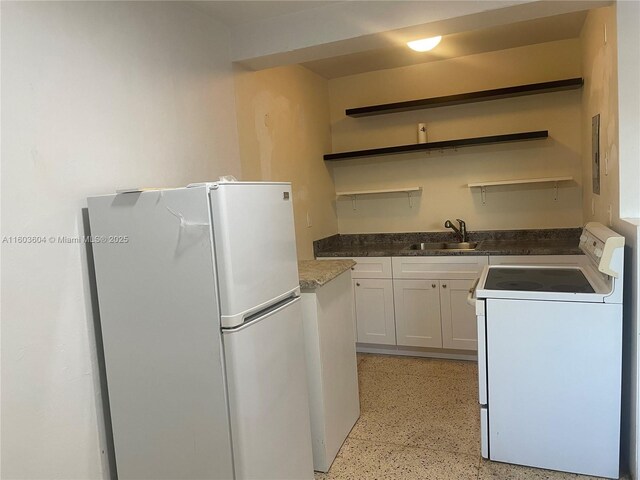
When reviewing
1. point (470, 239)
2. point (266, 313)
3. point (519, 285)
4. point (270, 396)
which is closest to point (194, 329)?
point (266, 313)

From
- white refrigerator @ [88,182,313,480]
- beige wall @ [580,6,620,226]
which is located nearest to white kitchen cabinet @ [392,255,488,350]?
beige wall @ [580,6,620,226]

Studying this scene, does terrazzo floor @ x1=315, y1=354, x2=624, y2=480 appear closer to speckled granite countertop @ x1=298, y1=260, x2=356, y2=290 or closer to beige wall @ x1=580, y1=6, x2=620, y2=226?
speckled granite countertop @ x1=298, y1=260, x2=356, y2=290

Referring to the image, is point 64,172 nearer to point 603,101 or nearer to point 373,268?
point 373,268

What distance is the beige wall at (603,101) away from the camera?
2.19m

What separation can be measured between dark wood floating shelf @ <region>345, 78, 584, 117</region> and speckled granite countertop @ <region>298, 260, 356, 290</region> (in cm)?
184

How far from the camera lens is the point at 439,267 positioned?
3.51 meters

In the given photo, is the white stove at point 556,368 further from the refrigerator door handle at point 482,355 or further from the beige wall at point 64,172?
the beige wall at point 64,172

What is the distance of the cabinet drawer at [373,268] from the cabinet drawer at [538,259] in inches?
30.9

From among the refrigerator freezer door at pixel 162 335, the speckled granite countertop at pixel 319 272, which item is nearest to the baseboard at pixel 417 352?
the speckled granite countertop at pixel 319 272

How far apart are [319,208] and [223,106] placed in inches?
59.7

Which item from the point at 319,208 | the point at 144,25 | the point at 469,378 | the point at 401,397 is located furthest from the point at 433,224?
the point at 144,25

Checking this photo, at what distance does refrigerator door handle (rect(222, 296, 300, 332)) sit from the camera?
1627mm

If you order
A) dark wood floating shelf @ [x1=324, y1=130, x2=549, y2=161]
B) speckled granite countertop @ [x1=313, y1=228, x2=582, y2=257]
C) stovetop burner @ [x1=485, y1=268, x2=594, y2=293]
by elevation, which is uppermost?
dark wood floating shelf @ [x1=324, y1=130, x2=549, y2=161]

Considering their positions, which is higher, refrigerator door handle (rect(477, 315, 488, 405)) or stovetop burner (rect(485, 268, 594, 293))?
stovetop burner (rect(485, 268, 594, 293))
